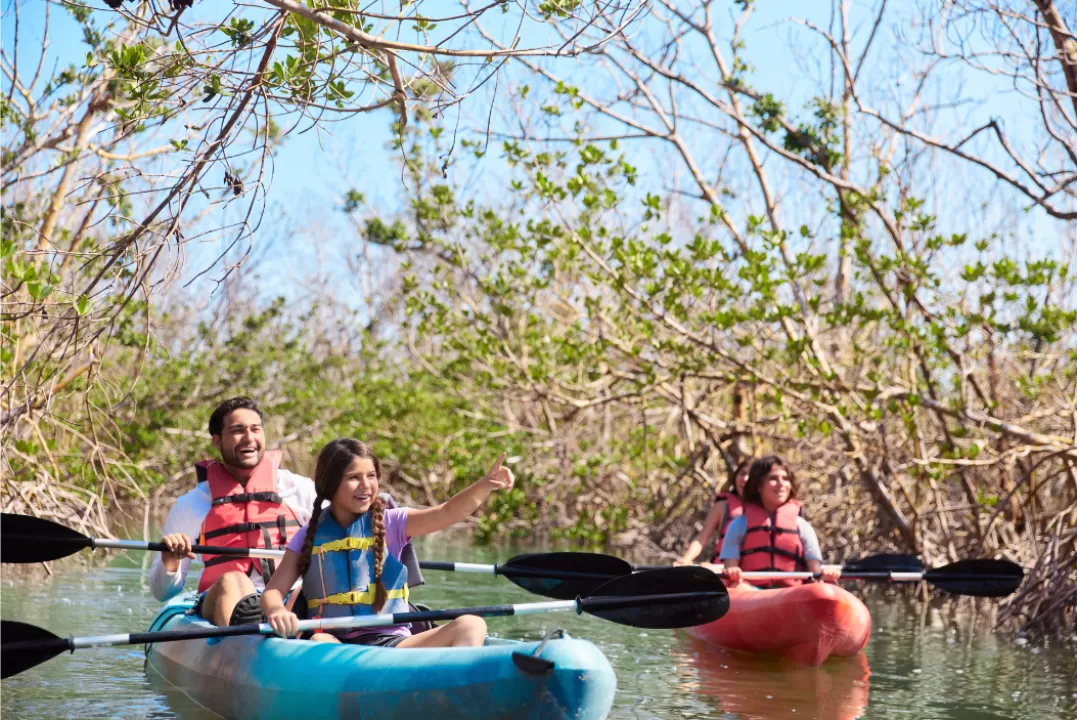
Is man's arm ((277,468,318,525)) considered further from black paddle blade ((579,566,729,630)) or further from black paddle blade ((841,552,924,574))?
black paddle blade ((841,552,924,574))

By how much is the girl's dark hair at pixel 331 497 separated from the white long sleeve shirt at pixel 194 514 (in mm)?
998

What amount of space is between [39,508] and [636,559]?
6.39 meters

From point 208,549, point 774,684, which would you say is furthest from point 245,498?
point 774,684

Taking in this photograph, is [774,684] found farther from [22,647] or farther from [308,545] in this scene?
[22,647]

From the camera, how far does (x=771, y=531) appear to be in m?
6.79

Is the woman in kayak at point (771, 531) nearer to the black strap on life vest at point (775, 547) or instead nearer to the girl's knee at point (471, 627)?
the black strap on life vest at point (775, 547)

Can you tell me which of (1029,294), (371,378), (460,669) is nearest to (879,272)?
(1029,294)

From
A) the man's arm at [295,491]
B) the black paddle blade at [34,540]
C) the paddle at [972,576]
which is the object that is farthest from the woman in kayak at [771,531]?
the black paddle blade at [34,540]

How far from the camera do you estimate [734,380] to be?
347 inches

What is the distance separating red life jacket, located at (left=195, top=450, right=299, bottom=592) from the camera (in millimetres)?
5363

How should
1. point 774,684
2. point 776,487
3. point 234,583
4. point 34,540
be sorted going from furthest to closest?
point 776,487 < point 774,684 < point 234,583 < point 34,540

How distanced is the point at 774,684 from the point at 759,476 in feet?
4.43

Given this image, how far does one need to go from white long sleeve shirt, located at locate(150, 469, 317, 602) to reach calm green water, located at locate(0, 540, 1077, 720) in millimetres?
449

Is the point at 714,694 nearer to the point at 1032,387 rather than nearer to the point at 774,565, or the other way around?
the point at 774,565
